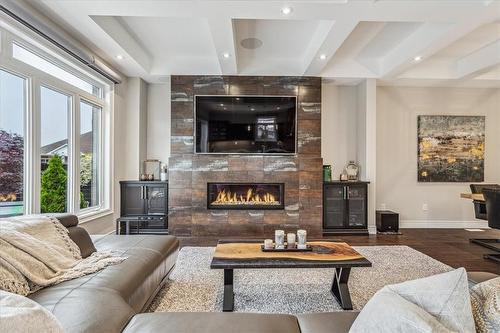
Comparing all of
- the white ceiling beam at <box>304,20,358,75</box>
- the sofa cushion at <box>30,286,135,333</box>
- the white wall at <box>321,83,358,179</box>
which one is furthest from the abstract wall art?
the sofa cushion at <box>30,286,135,333</box>

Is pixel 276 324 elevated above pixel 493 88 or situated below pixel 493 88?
below

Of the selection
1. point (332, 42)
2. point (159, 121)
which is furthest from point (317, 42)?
point (159, 121)

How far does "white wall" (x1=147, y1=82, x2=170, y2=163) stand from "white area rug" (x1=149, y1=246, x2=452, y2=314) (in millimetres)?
2487

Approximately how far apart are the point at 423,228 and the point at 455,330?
5.28 metres

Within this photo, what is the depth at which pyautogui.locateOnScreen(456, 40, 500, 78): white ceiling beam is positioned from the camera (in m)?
4.01

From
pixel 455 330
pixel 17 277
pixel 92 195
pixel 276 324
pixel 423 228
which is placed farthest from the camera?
pixel 423 228

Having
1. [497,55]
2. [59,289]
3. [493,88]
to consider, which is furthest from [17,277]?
[493,88]

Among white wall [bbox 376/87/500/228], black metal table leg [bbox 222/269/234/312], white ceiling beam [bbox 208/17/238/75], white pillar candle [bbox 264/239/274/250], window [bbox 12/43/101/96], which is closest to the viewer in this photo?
black metal table leg [bbox 222/269/234/312]

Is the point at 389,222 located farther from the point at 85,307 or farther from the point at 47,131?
the point at 47,131

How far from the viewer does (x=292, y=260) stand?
2135 millimetres

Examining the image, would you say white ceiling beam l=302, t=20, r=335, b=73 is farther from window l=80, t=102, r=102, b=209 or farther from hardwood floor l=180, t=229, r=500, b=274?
window l=80, t=102, r=102, b=209

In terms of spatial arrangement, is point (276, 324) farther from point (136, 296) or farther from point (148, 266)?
point (148, 266)

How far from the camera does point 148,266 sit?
2.04 metres

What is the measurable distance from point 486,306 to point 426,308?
207 millimetres
